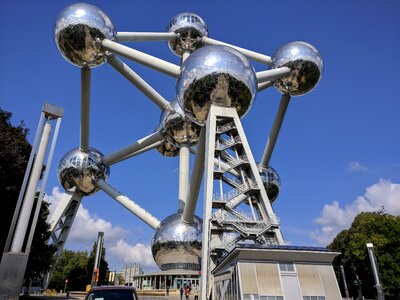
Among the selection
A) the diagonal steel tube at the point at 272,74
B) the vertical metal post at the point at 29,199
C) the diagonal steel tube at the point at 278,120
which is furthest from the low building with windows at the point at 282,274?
the diagonal steel tube at the point at 278,120

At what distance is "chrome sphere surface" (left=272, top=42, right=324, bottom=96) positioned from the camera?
1780cm

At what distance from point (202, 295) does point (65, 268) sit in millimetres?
51586

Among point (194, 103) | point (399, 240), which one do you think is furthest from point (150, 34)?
point (399, 240)

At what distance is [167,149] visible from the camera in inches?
888

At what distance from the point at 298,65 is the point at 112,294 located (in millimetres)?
14634

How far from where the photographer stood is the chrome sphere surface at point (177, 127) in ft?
62.6

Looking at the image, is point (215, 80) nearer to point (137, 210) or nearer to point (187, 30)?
point (187, 30)

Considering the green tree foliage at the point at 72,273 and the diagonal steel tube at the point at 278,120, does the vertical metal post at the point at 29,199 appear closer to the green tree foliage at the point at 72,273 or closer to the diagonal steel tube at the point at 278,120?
the diagonal steel tube at the point at 278,120

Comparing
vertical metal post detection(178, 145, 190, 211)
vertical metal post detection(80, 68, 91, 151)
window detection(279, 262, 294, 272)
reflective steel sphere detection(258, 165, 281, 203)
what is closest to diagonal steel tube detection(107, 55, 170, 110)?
vertical metal post detection(80, 68, 91, 151)

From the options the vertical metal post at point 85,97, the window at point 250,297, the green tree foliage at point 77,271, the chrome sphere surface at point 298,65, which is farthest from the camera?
the green tree foliage at point 77,271

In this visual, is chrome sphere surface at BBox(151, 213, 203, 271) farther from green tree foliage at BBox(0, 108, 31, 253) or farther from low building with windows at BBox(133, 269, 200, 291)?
green tree foliage at BBox(0, 108, 31, 253)

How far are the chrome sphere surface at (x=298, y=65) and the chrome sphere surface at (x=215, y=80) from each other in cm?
471

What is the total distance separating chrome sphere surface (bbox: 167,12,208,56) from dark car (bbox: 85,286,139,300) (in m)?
16.5

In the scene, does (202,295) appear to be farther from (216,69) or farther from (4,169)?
(4,169)
